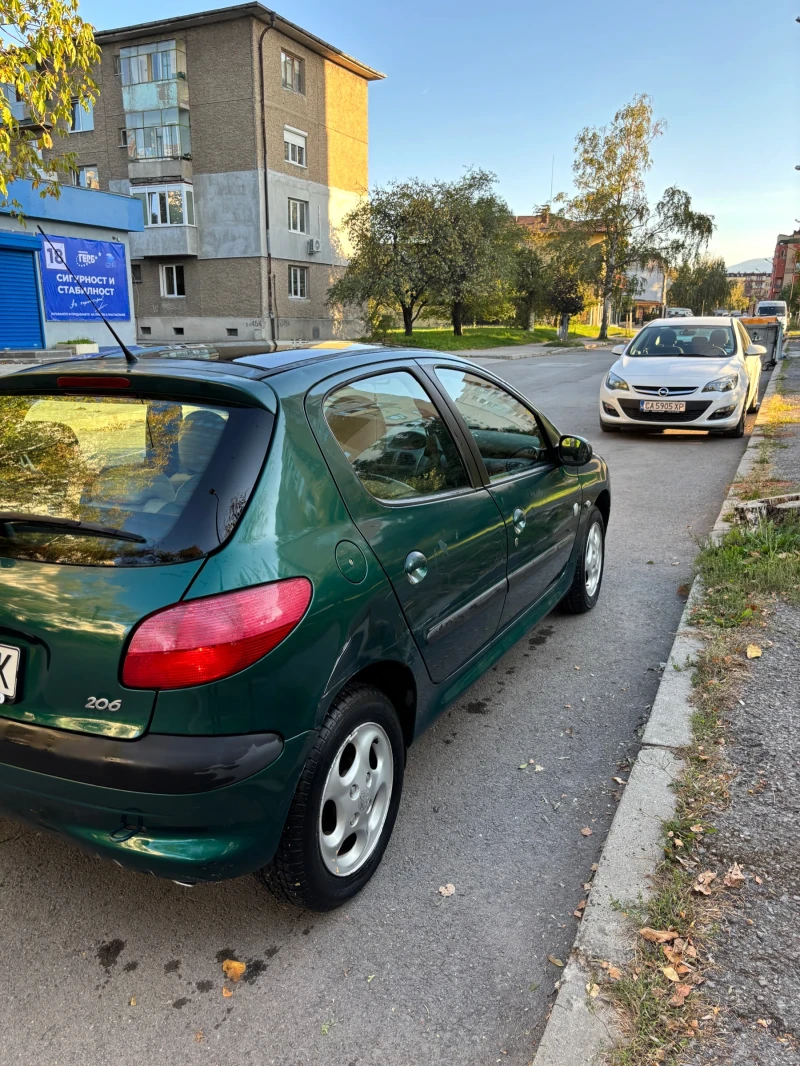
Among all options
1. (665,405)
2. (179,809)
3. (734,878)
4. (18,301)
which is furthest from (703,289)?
(179,809)

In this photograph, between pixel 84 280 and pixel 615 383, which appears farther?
pixel 84 280

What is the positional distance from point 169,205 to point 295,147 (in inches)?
254

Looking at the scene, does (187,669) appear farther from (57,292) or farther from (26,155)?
(57,292)

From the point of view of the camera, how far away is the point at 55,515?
2.18 m

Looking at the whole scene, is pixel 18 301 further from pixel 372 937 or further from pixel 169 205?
pixel 372 937

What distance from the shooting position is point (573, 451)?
4.05m

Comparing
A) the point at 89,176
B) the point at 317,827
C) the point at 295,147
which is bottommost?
the point at 317,827

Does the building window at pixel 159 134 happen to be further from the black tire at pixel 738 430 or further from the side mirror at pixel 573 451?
the side mirror at pixel 573 451

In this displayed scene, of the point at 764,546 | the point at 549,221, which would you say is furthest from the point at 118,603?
the point at 549,221

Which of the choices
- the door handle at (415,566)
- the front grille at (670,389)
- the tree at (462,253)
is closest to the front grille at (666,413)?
the front grille at (670,389)

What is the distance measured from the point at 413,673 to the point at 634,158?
53.8m

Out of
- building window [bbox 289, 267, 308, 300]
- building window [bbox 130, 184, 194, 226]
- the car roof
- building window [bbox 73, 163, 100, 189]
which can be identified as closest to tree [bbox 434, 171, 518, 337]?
building window [bbox 289, 267, 308, 300]

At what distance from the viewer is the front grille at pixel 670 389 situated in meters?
10.8

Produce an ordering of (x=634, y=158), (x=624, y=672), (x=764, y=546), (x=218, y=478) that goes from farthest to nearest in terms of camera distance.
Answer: (x=634, y=158)
(x=764, y=546)
(x=624, y=672)
(x=218, y=478)
